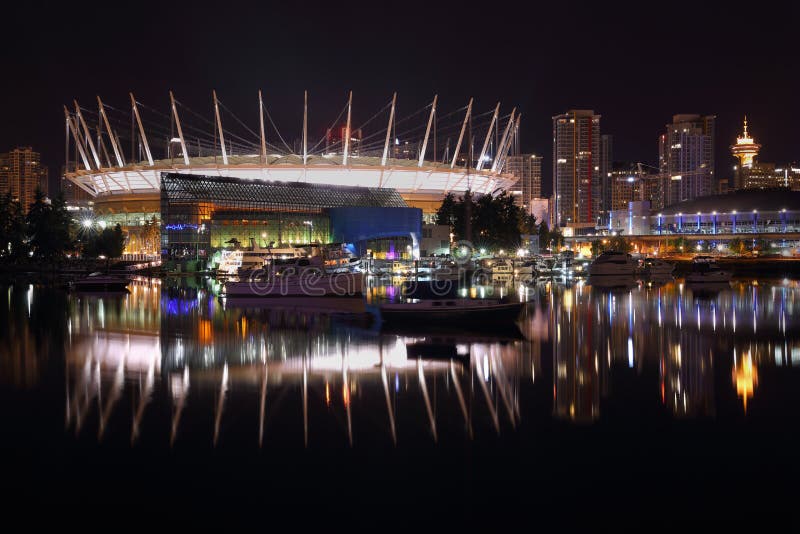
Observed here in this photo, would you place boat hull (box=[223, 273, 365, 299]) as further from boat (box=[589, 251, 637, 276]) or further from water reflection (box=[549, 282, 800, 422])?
boat (box=[589, 251, 637, 276])

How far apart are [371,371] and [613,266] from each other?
44.4 m

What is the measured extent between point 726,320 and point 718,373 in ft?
38.8

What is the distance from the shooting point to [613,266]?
187 feet

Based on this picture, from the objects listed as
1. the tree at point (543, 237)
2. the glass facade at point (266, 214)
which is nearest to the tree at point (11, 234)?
the glass facade at point (266, 214)

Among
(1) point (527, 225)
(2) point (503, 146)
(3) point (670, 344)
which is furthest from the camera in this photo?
(1) point (527, 225)

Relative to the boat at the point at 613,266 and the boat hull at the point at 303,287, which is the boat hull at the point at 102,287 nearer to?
the boat hull at the point at 303,287

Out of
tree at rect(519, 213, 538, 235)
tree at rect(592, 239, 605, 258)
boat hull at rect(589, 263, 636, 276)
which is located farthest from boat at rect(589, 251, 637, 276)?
tree at rect(592, 239, 605, 258)

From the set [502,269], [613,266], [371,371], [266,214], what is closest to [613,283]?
[613,266]

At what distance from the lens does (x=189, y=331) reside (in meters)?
23.0

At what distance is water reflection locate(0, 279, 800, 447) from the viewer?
1198cm

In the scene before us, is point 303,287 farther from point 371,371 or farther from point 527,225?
point 527,225

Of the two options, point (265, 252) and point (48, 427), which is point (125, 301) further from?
point (48, 427)

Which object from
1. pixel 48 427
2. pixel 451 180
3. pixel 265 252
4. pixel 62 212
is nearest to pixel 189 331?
pixel 48 427

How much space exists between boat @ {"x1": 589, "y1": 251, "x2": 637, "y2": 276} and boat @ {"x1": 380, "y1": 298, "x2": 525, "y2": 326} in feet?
116
